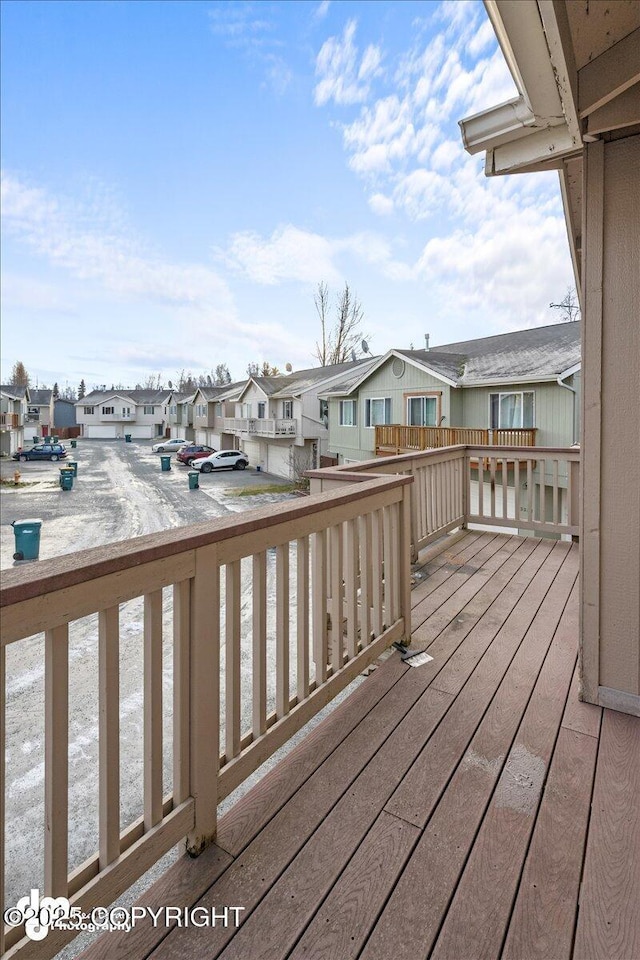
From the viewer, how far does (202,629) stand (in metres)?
1.47

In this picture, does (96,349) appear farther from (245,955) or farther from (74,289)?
(245,955)

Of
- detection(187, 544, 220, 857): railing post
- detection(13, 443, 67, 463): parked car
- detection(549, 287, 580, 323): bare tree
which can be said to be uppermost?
detection(549, 287, 580, 323): bare tree

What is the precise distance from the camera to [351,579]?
7.60ft

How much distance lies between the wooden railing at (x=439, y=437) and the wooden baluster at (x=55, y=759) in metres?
10.6

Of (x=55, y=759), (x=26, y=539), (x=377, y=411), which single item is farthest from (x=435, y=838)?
(x=377, y=411)

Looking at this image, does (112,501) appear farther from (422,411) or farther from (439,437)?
(439,437)

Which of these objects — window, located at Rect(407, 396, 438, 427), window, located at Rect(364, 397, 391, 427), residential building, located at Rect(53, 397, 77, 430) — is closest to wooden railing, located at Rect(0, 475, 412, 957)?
window, located at Rect(407, 396, 438, 427)

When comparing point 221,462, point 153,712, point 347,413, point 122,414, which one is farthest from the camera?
point 122,414

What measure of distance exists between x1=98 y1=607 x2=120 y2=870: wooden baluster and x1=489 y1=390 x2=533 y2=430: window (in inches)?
538

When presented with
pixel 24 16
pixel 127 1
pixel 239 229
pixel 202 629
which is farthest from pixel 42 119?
pixel 202 629

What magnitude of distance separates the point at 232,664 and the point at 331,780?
0.61 meters

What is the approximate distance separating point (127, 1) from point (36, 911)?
12.0 metres

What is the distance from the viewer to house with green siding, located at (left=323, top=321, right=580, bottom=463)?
12659 mm

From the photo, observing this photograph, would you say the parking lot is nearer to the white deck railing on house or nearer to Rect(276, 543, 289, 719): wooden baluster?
the white deck railing on house
